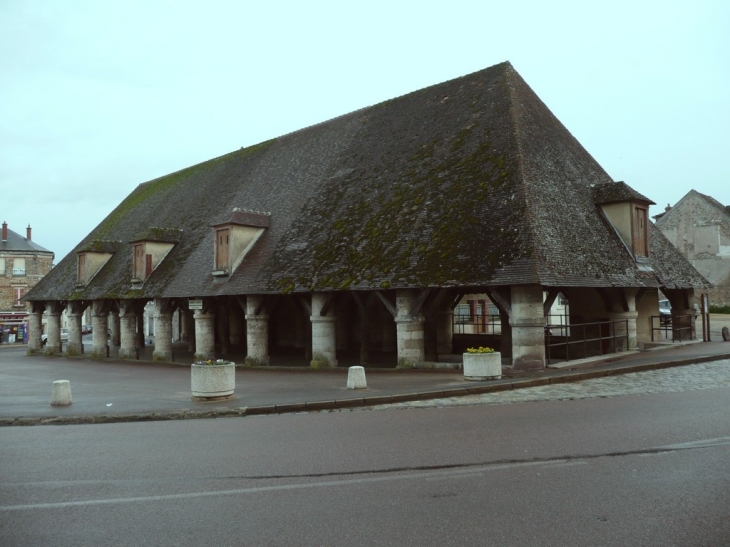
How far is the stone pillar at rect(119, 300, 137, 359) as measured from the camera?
94.3 feet

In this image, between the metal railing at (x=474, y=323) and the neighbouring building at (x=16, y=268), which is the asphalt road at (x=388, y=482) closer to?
the metal railing at (x=474, y=323)

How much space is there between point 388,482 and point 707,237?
45.9m

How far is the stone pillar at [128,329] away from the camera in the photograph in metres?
28.7

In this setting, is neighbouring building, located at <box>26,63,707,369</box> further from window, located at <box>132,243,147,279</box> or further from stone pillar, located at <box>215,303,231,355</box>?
stone pillar, located at <box>215,303,231,355</box>

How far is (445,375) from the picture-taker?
53.5 feet

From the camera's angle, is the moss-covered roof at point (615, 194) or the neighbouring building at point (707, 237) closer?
the moss-covered roof at point (615, 194)

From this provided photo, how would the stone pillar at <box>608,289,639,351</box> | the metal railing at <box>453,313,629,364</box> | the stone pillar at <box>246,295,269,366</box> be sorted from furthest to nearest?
the stone pillar at <box>246,295,269,366</box>, the stone pillar at <box>608,289,639,351</box>, the metal railing at <box>453,313,629,364</box>

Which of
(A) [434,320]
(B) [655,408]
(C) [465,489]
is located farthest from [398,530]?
(A) [434,320]

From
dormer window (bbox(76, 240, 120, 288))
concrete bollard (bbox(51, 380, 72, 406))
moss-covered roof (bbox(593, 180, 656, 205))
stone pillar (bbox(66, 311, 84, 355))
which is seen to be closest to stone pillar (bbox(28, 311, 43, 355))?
stone pillar (bbox(66, 311, 84, 355))

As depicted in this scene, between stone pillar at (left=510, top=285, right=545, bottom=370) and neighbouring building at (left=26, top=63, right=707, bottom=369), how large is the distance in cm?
3

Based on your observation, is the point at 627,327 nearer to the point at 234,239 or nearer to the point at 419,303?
the point at 419,303

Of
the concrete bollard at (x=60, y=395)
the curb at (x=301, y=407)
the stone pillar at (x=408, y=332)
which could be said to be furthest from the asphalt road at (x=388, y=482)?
the stone pillar at (x=408, y=332)

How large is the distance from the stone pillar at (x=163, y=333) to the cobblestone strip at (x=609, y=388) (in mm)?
17377

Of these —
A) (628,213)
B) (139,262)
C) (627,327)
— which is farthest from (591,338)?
(139,262)
